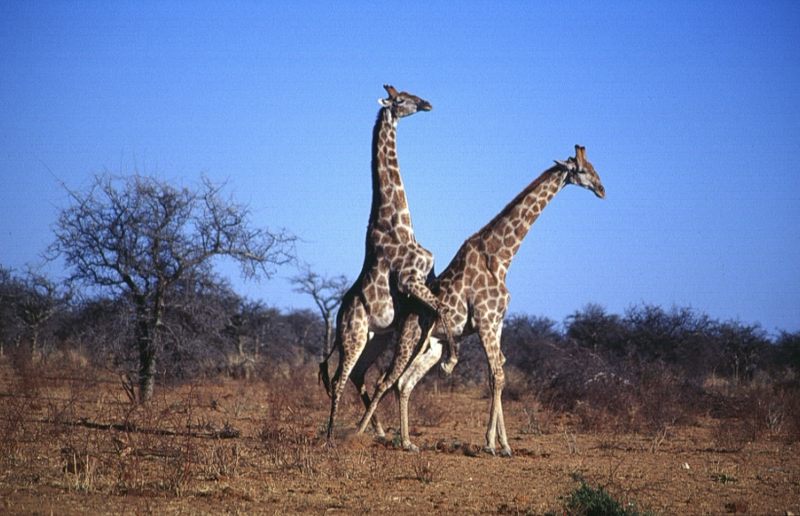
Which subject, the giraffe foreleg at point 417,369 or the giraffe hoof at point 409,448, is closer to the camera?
the giraffe hoof at point 409,448

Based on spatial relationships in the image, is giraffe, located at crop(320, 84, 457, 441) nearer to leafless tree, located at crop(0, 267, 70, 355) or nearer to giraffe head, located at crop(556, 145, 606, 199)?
giraffe head, located at crop(556, 145, 606, 199)

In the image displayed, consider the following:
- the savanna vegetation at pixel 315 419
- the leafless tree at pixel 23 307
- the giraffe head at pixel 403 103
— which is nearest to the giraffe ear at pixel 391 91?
the giraffe head at pixel 403 103

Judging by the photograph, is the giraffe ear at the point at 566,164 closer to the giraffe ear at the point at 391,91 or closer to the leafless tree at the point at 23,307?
the giraffe ear at the point at 391,91

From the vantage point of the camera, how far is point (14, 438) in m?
9.08

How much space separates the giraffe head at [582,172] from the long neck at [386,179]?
2.06 meters

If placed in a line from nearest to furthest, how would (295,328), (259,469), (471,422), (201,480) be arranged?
(201,480)
(259,469)
(471,422)
(295,328)

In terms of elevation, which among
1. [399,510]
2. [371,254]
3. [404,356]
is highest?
[371,254]

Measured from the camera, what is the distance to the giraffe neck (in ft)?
38.8

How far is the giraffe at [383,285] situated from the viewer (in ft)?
37.3

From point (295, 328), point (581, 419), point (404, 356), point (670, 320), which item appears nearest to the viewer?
point (404, 356)

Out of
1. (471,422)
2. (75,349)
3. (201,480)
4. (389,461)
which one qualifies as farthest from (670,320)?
(201,480)

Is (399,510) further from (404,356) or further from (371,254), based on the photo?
(371,254)

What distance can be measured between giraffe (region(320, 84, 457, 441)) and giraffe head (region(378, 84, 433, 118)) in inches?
36.3

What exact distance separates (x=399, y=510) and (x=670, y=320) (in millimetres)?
19648
